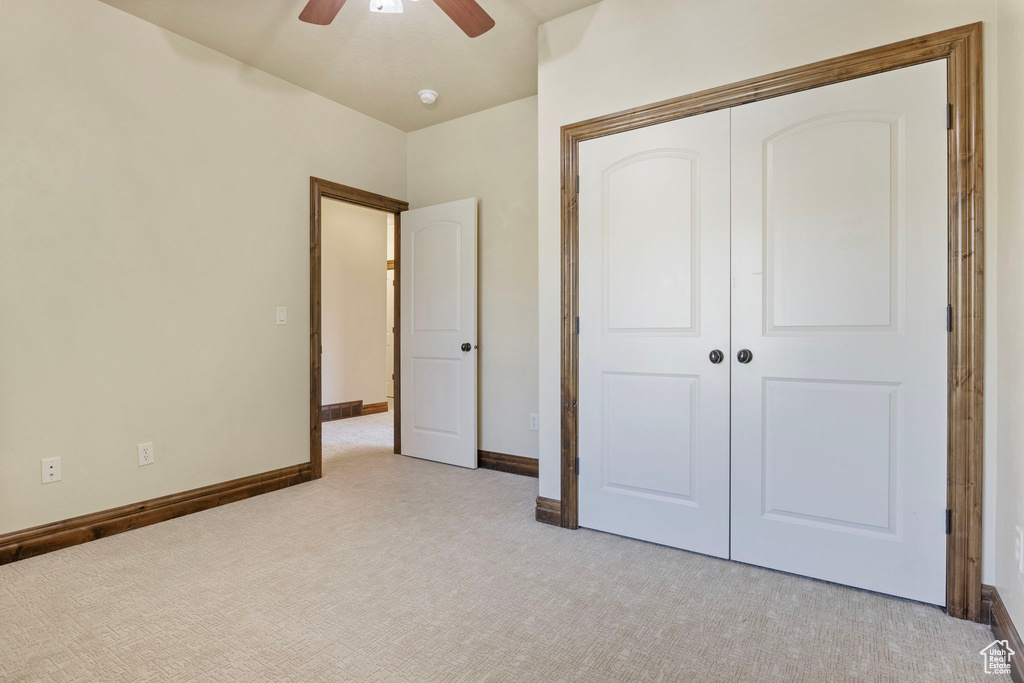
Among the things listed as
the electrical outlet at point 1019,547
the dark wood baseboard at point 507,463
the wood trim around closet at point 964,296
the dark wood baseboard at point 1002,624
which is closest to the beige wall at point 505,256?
the dark wood baseboard at point 507,463

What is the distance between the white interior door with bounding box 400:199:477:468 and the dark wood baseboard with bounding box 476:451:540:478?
3.3 inches

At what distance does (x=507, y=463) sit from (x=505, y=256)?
1.54 meters

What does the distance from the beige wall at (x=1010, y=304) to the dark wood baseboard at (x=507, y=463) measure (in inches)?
97.7

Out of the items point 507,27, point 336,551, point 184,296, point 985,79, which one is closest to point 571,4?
point 507,27

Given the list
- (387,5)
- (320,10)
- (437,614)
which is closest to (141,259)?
(320,10)

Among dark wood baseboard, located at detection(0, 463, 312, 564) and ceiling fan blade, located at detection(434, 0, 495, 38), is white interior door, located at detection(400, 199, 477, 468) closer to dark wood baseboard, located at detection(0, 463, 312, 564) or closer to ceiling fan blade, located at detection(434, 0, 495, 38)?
dark wood baseboard, located at detection(0, 463, 312, 564)

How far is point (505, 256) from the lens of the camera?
3910 millimetres

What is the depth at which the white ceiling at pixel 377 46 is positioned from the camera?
2.68 m

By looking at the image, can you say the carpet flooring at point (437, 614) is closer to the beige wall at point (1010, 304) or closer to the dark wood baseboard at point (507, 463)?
the beige wall at point (1010, 304)

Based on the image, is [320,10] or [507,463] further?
[507,463]

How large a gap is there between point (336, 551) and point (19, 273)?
1.93m

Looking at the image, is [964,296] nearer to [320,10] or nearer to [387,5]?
[387,5]

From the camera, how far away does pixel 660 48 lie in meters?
2.44

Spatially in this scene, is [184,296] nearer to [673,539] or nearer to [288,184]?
[288,184]
